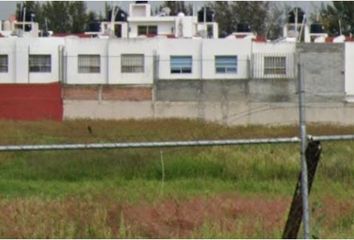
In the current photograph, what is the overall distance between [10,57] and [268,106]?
17.4m

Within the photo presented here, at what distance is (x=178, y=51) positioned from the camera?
4806 centimetres

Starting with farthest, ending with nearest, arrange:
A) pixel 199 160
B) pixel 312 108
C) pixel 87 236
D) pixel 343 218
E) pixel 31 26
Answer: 1. pixel 31 26
2. pixel 312 108
3. pixel 199 160
4. pixel 343 218
5. pixel 87 236

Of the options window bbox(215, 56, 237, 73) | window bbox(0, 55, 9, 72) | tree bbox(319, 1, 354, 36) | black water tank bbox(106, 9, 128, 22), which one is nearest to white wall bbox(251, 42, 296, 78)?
window bbox(215, 56, 237, 73)

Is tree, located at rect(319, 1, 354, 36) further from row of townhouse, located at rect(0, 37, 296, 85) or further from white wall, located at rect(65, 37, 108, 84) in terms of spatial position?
white wall, located at rect(65, 37, 108, 84)

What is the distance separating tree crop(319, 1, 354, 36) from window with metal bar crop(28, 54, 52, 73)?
109 feet

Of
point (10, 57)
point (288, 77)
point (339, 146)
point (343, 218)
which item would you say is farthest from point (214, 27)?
point (343, 218)

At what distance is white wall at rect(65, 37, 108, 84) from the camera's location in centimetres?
4750

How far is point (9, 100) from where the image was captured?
46.1m

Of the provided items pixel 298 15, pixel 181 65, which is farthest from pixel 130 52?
pixel 298 15

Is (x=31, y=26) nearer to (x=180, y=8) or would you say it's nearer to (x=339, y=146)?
(x=180, y=8)

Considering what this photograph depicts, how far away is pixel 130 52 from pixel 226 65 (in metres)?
6.46

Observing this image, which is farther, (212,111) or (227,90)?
(227,90)

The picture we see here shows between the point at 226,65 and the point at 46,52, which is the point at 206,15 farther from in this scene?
the point at 46,52

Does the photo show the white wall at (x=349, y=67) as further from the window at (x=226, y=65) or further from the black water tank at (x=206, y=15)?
the black water tank at (x=206, y=15)
